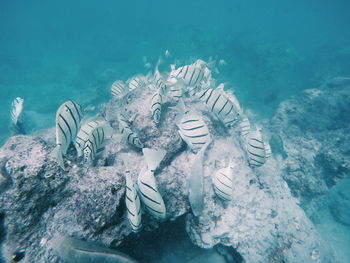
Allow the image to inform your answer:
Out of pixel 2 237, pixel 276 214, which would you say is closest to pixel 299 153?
pixel 276 214

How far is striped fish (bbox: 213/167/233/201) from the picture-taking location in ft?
9.10

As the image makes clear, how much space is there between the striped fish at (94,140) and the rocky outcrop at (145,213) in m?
0.19

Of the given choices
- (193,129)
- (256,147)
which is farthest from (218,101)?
(256,147)

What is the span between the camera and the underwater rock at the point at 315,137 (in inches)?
274

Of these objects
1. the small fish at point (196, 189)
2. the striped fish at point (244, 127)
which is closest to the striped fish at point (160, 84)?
the small fish at point (196, 189)

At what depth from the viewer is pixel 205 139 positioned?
9.20 feet

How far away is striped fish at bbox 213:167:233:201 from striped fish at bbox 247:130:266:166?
743mm

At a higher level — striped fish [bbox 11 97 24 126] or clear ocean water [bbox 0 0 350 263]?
clear ocean water [bbox 0 0 350 263]

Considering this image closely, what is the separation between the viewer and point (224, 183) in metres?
2.79

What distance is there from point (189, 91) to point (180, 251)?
135 inches

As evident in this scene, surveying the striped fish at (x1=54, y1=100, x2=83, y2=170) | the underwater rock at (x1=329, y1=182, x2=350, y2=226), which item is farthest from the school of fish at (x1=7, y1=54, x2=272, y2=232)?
the underwater rock at (x1=329, y1=182, x2=350, y2=226)

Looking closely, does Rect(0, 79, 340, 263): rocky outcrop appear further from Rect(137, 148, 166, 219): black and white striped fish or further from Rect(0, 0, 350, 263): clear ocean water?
Rect(0, 0, 350, 263): clear ocean water

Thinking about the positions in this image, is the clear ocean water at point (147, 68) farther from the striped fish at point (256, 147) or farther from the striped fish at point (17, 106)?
the striped fish at point (17, 106)

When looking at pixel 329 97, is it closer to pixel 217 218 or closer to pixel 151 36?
pixel 217 218
